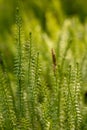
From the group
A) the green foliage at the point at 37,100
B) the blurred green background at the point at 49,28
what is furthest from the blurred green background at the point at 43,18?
the green foliage at the point at 37,100

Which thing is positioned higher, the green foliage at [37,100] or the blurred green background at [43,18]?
the blurred green background at [43,18]

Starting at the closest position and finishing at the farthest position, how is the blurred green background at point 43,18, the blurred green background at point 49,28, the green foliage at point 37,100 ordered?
the green foliage at point 37,100 → the blurred green background at point 49,28 → the blurred green background at point 43,18

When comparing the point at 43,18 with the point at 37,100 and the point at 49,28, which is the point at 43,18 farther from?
the point at 37,100

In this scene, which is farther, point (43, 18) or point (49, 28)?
point (43, 18)

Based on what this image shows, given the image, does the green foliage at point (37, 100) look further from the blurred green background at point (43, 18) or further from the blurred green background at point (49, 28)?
the blurred green background at point (43, 18)

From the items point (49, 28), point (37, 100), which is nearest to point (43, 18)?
point (49, 28)

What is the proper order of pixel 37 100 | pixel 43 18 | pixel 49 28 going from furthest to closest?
pixel 43 18 → pixel 49 28 → pixel 37 100

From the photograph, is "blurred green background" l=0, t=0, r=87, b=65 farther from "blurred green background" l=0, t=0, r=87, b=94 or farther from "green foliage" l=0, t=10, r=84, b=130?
"green foliage" l=0, t=10, r=84, b=130

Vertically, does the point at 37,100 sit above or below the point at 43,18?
below

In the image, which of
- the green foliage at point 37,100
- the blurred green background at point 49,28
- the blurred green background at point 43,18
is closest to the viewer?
the green foliage at point 37,100

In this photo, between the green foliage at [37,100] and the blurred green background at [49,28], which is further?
the blurred green background at [49,28]

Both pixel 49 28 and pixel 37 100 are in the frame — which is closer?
pixel 37 100

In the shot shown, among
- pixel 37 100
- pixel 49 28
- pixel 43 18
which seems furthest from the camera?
pixel 43 18

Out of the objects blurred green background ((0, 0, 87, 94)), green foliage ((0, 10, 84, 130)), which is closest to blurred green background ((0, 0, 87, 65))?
blurred green background ((0, 0, 87, 94))
